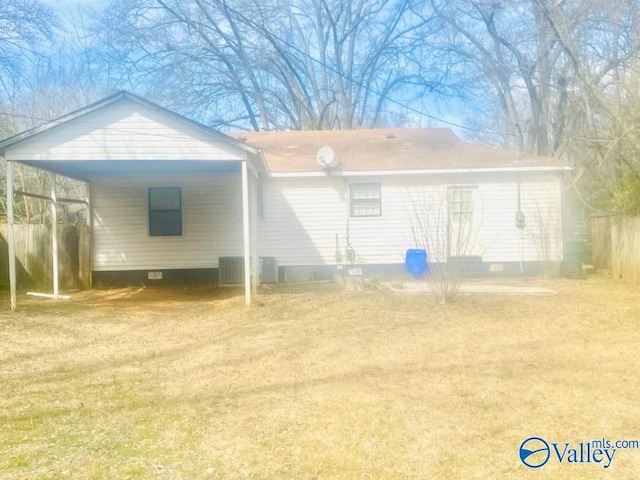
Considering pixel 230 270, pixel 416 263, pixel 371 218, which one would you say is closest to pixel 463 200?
pixel 416 263

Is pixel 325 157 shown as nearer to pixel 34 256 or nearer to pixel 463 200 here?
pixel 463 200

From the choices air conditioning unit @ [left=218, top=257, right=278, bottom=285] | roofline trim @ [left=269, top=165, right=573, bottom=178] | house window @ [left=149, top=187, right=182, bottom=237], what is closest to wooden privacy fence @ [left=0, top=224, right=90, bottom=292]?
house window @ [left=149, top=187, right=182, bottom=237]

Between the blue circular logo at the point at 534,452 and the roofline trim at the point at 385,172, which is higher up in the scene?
the roofline trim at the point at 385,172

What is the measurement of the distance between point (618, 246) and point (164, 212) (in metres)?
11.5

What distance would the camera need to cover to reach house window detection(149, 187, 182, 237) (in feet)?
42.5

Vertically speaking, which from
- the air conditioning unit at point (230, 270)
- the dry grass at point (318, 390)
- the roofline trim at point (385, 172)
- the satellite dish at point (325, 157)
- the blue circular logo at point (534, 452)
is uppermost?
the satellite dish at point (325, 157)

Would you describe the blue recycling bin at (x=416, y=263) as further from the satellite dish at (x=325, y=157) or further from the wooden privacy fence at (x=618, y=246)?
the wooden privacy fence at (x=618, y=246)

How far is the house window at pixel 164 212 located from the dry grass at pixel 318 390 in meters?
4.48

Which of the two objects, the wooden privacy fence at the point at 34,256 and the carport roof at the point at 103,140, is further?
the wooden privacy fence at the point at 34,256

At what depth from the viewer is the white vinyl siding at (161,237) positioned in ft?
42.2

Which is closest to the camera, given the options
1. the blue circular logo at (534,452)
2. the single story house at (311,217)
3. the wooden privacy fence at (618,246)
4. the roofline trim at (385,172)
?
the blue circular logo at (534,452)

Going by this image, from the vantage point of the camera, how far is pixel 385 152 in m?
14.2

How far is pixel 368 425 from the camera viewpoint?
12.7 ft

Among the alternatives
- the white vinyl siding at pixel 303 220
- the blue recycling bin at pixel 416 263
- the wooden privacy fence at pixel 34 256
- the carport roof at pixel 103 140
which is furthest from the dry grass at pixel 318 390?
the white vinyl siding at pixel 303 220
